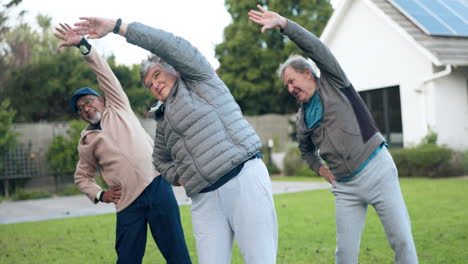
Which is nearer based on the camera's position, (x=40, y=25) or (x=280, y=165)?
(x=280, y=165)

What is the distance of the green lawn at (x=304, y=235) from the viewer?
5.74 metres

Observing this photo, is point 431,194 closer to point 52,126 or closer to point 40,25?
point 52,126

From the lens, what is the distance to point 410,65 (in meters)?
14.8

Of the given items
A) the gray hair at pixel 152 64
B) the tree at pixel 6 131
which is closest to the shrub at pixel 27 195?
the tree at pixel 6 131

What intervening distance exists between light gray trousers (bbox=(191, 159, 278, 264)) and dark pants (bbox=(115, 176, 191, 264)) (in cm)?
88

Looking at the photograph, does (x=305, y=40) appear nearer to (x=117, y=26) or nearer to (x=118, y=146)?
(x=117, y=26)

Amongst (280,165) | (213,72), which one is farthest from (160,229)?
(280,165)

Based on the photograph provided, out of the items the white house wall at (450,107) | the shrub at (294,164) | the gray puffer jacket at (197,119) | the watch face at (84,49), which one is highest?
the watch face at (84,49)

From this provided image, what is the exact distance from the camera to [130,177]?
3965 mm

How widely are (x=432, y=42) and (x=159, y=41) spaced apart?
12904 mm

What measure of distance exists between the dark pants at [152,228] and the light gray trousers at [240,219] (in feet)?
2.90

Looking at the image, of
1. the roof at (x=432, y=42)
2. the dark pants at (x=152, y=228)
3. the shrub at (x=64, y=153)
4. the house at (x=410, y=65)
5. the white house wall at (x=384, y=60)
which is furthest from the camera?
the shrub at (x=64, y=153)

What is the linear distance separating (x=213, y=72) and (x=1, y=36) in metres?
15.3

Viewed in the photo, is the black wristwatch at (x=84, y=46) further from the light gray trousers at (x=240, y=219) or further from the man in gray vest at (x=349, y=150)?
the light gray trousers at (x=240, y=219)
